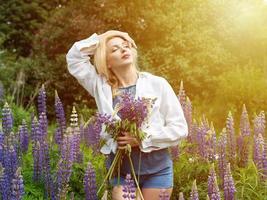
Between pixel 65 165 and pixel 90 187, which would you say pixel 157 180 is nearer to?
pixel 90 187

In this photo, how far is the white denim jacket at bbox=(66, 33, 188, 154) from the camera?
406cm

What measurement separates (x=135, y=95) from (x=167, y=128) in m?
0.30

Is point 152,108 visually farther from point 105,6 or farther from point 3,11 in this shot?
point 3,11

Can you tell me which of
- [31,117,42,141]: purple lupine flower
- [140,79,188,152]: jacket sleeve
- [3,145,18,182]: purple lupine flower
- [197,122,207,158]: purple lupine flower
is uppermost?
[140,79,188,152]: jacket sleeve

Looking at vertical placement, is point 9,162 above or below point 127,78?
below

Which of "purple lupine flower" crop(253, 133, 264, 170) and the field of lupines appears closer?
the field of lupines

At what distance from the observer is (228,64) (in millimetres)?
12086

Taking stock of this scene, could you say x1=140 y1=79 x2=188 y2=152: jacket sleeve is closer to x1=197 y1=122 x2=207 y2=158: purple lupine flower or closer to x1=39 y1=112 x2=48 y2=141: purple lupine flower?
x1=39 y1=112 x2=48 y2=141: purple lupine flower

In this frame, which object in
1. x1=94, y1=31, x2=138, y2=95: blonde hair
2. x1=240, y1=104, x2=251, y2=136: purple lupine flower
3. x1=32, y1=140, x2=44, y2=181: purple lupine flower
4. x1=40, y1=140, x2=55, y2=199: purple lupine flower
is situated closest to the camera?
x1=94, y1=31, x2=138, y2=95: blonde hair

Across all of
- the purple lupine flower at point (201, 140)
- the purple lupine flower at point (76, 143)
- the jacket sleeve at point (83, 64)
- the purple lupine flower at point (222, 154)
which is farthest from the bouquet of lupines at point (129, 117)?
the purple lupine flower at point (201, 140)

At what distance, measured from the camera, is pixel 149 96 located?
4.14 m

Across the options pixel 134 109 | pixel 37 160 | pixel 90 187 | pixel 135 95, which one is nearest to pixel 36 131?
pixel 37 160

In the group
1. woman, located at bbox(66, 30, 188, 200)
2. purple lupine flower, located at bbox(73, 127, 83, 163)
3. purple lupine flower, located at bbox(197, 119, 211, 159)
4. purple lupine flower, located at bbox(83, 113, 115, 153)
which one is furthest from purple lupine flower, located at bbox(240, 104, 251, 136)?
woman, located at bbox(66, 30, 188, 200)

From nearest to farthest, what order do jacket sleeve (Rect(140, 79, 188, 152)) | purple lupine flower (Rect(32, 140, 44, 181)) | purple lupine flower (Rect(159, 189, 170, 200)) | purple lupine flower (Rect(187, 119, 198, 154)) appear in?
purple lupine flower (Rect(159, 189, 170, 200)), jacket sleeve (Rect(140, 79, 188, 152)), purple lupine flower (Rect(32, 140, 44, 181)), purple lupine flower (Rect(187, 119, 198, 154))
